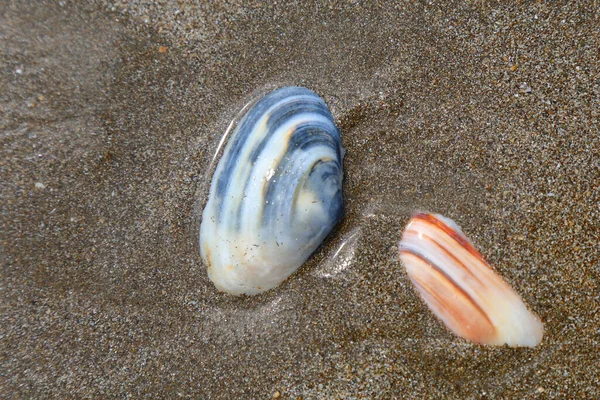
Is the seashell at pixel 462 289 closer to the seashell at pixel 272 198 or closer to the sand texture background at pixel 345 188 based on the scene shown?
the sand texture background at pixel 345 188

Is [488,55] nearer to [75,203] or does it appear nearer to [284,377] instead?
[284,377]

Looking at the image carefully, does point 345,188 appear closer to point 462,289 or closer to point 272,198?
point 272,198

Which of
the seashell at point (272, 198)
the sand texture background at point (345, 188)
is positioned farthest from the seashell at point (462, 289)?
the seashell at point (272, 198)

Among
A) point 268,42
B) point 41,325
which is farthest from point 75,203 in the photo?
point 268,42

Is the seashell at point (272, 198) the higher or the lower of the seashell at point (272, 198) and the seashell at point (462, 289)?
the higher
